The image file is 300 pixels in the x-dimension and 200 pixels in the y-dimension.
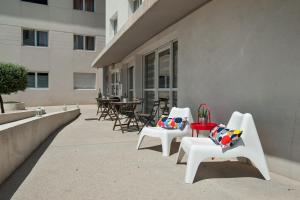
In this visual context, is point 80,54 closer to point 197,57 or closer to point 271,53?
point 197,57

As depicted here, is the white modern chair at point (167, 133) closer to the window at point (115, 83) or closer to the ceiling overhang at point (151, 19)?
the ceiling overhang at point (151, 19)

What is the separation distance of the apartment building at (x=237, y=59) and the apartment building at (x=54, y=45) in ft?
39.1

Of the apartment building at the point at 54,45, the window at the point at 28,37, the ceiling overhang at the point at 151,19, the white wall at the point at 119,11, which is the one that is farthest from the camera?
the window at the point at 28,37

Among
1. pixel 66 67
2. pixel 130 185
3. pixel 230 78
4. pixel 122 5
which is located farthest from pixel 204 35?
pixel 66 67

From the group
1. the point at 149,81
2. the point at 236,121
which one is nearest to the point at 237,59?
the point at 236,121

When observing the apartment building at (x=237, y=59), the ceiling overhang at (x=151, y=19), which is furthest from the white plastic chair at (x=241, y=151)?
the ceiling overhang at (x=151, y=19)

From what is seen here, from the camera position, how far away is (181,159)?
408 cm

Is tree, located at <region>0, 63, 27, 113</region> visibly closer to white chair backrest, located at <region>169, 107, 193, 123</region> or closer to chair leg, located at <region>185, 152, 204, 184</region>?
white chair backrest, located at <region>169, 107, 193, 123</region>

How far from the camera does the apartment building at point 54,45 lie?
17.1 meters

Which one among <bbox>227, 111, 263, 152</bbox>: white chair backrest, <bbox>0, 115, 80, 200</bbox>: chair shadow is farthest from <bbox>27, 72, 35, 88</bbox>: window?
<bbox>227, 111, 263, 152</bbox>: white chair backrest

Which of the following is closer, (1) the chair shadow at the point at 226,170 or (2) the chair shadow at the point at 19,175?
(2) the chair shadow at the point at 19,175

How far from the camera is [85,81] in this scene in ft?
63.0

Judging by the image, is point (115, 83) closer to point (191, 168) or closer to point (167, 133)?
point (167, 133)

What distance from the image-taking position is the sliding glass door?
6957mm
